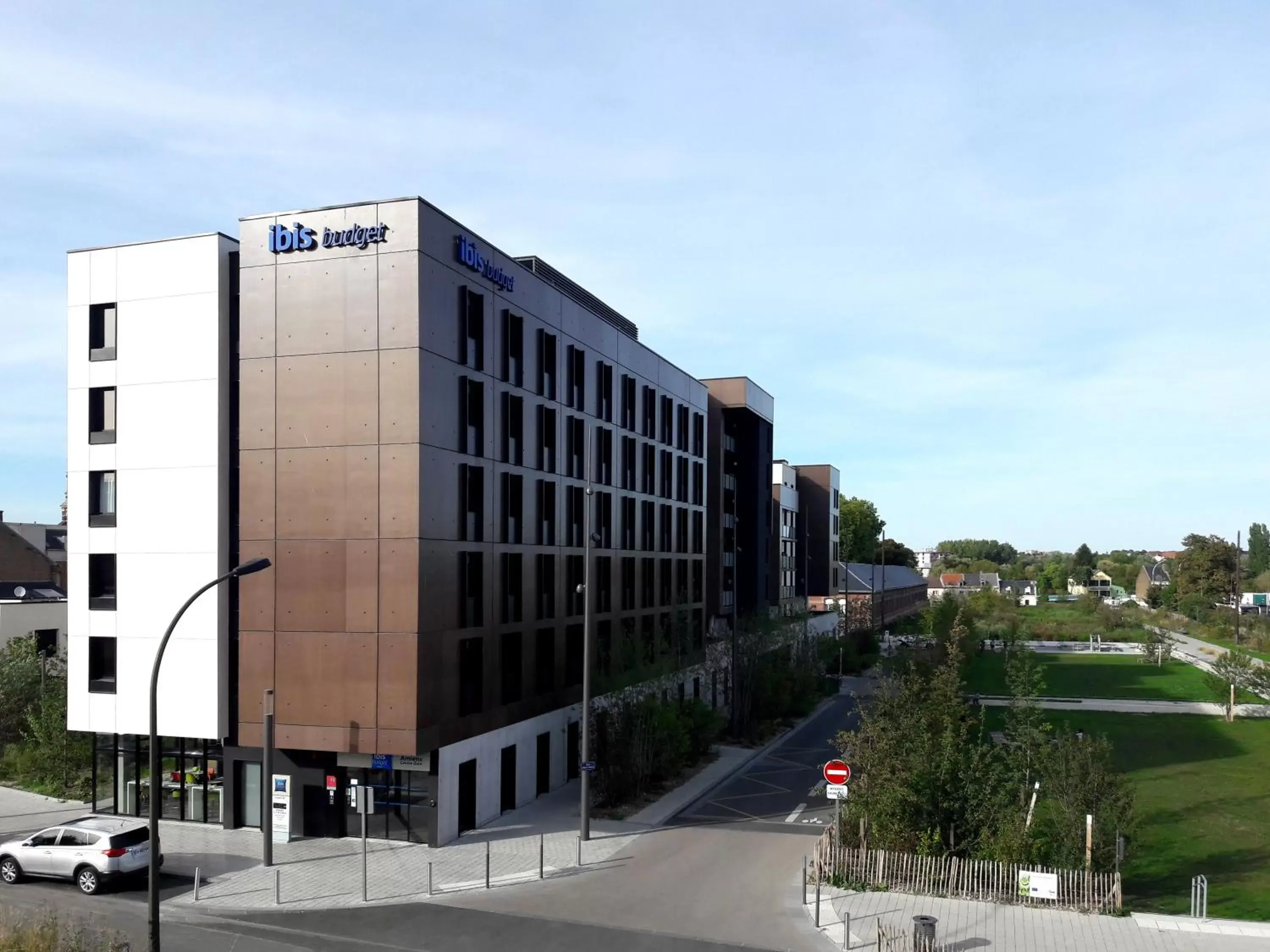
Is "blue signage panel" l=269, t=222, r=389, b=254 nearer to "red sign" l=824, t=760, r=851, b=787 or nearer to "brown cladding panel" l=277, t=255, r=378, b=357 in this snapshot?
"brown cladding panel" l=277, t=255, r=378, b=357

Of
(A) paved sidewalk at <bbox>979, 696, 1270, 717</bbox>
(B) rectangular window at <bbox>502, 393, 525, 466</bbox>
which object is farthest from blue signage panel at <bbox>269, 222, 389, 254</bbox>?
(A) paved sidewalk at <bbox>979, 696, 1270, 717</bbox>

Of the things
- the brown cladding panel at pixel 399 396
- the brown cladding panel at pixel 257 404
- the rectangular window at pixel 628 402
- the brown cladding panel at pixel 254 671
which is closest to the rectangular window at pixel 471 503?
the brown cladding panel at pixel 399 396

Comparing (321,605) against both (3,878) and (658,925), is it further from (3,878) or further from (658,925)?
(658,925)

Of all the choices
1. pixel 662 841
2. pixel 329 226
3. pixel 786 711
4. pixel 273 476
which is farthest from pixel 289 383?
pixel 786 711

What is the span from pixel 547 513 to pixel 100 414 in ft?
48.0

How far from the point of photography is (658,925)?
20406 mm

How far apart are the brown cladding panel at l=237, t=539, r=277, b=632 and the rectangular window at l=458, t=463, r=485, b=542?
5.37 metres

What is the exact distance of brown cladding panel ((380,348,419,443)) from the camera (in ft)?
88.1

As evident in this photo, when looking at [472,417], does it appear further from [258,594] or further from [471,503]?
[258,594]

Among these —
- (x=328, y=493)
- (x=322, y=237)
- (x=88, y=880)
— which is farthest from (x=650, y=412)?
(x=88, y=880)

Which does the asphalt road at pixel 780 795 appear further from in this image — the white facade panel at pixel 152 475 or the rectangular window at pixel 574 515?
the white facade panel at pixel 152 475

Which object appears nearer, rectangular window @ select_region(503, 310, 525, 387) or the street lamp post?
the street lamp post

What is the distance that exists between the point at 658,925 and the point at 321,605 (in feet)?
42.5

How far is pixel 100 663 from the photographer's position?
99.5 feet
